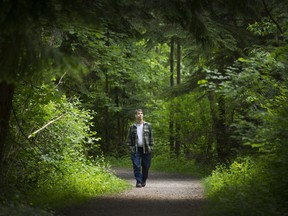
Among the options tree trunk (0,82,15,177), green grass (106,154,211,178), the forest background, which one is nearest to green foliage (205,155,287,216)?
the forest background

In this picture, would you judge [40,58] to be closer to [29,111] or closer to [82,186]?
[29,111]

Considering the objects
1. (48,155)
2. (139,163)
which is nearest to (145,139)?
(139,163)

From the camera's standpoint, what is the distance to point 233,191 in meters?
8.70

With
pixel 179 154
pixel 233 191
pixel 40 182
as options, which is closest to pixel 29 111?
pixel 40 182

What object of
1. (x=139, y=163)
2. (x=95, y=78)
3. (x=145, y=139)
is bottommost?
(x=139, y=163)

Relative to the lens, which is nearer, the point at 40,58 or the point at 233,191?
the point at 40,58

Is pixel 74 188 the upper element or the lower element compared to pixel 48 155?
lower

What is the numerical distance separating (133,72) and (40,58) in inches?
629

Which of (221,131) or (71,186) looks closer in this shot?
(71,186)

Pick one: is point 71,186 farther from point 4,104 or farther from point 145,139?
point 4,104

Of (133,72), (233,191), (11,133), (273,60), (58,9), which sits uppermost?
(133,72)

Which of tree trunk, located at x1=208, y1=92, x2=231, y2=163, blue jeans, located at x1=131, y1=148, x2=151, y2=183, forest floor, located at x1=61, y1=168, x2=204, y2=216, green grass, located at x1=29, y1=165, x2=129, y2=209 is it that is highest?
tree trunk, located at x1=208, y1=92, x2=231, y2=163

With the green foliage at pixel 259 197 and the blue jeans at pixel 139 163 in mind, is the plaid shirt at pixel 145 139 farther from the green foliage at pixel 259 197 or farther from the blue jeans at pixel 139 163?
the green foliage at pixel 259 197

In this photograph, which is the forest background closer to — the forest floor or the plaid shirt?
the forest floor
